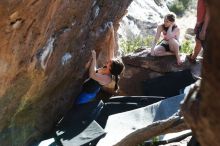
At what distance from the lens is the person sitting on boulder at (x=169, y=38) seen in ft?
29.8

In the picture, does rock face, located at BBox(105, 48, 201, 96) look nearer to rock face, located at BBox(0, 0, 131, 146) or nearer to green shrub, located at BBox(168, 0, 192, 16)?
rock face, located at BBox(0, 0, 131, 146)

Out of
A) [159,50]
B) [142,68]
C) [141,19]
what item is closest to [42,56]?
[159,50]

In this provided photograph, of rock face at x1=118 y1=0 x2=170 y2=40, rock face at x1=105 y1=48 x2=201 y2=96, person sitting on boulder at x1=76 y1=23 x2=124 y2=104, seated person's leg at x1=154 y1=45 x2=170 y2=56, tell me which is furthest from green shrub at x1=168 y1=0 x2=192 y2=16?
person sitting on boulder at x1=76 y1=23 x2=124 y2=104

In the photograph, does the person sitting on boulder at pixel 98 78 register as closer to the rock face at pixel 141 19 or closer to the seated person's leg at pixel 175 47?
the seated person's leg at pixel 175 47

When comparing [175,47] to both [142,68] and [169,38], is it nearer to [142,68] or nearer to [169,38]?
[169,38]

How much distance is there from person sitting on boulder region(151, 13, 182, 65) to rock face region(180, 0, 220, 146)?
5794 millimetres

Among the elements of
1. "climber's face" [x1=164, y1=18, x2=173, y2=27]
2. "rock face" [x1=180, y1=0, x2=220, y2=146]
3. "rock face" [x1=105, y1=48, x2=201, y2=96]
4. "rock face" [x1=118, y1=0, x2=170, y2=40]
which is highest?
"rock face" [x1=180, y1=0, x2=220, y2=146]

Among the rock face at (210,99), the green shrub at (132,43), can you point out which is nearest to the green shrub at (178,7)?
the green shrub at (132,43)

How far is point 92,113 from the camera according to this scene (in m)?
8.12

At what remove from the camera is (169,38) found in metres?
9.14

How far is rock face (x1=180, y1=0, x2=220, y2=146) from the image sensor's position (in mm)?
2900

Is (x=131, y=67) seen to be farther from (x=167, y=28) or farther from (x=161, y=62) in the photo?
(x=167, y=28)

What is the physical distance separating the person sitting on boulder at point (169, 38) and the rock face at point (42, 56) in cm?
95

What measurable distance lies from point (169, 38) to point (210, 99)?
611cm
